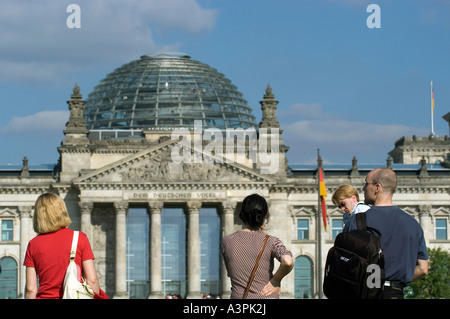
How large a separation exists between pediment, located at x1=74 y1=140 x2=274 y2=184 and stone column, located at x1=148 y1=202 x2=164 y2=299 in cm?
227

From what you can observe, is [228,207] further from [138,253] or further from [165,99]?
[165,99]

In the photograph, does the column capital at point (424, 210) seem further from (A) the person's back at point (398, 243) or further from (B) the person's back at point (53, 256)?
(B) the person's back at point (53, 256)

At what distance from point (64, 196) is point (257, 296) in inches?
2992

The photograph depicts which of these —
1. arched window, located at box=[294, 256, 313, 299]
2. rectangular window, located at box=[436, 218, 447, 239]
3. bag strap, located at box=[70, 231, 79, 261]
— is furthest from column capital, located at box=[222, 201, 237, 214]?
bag strap, located at box=[70, 231, 79, 261]

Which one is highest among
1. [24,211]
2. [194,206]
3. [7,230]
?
[194,206]

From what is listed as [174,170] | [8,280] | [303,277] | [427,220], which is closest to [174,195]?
[174,170]

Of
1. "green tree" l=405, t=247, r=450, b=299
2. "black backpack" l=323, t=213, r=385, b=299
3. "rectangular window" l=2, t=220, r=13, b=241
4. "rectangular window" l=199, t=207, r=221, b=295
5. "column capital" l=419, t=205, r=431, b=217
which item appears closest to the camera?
"black backpack" l=323, t=213, r=385, b=299

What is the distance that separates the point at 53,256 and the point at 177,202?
75356mm

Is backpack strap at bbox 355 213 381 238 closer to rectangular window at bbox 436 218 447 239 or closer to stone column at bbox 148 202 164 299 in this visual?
stone column at bbox 148 202 164 299

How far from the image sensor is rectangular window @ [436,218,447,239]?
96062mm

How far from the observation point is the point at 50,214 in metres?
15.4

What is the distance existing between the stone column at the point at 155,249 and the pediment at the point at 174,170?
89.4 inches
